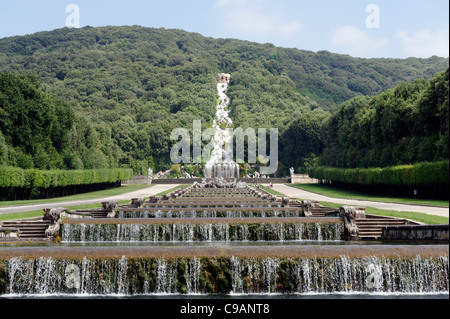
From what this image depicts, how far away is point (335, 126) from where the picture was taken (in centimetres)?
8419

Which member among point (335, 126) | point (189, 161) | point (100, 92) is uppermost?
point (100, 92)

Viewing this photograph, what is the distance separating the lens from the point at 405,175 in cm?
4519

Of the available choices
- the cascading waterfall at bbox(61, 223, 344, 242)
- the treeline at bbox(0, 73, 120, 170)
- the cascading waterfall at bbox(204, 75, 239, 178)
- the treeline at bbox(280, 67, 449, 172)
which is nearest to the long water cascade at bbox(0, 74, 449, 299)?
the cascading waterfall at bbox(61, 223, 344, 242)

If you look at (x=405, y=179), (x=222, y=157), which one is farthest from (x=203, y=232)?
(x=222, y=157)

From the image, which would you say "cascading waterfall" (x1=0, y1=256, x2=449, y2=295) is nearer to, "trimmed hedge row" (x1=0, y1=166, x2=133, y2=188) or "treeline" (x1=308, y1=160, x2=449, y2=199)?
"treeline" (x1=308, y1=160, x2=449, y2=199)

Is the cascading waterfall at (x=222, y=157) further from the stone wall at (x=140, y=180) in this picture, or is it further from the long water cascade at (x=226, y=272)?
the long water cascade at (x=226, y=272)

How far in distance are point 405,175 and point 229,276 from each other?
33483 mm

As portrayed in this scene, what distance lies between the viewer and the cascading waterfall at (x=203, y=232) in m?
24.4

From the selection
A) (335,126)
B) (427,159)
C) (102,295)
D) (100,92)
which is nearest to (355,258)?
(102,295)

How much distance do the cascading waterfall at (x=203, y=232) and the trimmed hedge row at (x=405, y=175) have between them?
11.8 m

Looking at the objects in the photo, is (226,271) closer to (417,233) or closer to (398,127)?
(417,233)

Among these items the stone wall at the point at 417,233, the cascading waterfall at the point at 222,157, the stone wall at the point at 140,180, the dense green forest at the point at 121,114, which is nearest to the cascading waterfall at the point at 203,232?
the stone wall at the point at 417,233
